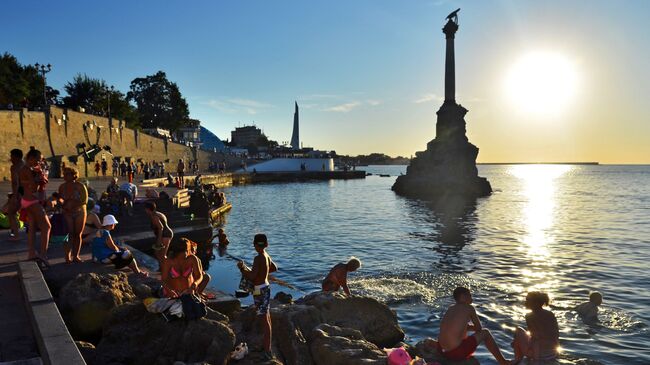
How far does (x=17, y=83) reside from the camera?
161 ft

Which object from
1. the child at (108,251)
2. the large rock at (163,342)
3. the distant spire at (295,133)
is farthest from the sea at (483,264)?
the distant spire at (295,133)

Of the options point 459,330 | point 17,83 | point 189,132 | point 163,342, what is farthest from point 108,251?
point 189,132

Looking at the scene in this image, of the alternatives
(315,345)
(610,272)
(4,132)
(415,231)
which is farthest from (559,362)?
(4,132)

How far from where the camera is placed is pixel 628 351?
27.3 feet

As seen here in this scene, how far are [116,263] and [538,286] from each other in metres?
12.0

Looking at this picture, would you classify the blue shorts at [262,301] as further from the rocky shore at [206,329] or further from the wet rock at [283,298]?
the wet rock at [283,298]

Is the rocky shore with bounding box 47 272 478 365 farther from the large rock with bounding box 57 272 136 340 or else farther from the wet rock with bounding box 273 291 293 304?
the wet rock with bounding box 273 291 293 304

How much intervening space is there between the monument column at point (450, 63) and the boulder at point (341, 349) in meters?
55.9

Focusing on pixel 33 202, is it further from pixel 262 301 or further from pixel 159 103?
pixel 159 103

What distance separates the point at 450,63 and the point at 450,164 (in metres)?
14.0

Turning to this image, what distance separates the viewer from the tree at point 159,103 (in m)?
92.0

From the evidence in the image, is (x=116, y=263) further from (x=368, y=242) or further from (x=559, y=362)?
(x=368, y=242)

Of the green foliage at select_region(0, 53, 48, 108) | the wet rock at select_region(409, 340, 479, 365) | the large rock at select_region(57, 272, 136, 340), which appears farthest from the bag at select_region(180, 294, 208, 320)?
the green foliage at select_region(0, 53, 48, 108)

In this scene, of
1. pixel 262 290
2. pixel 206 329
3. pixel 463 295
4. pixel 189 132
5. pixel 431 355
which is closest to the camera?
pixel 206 329
